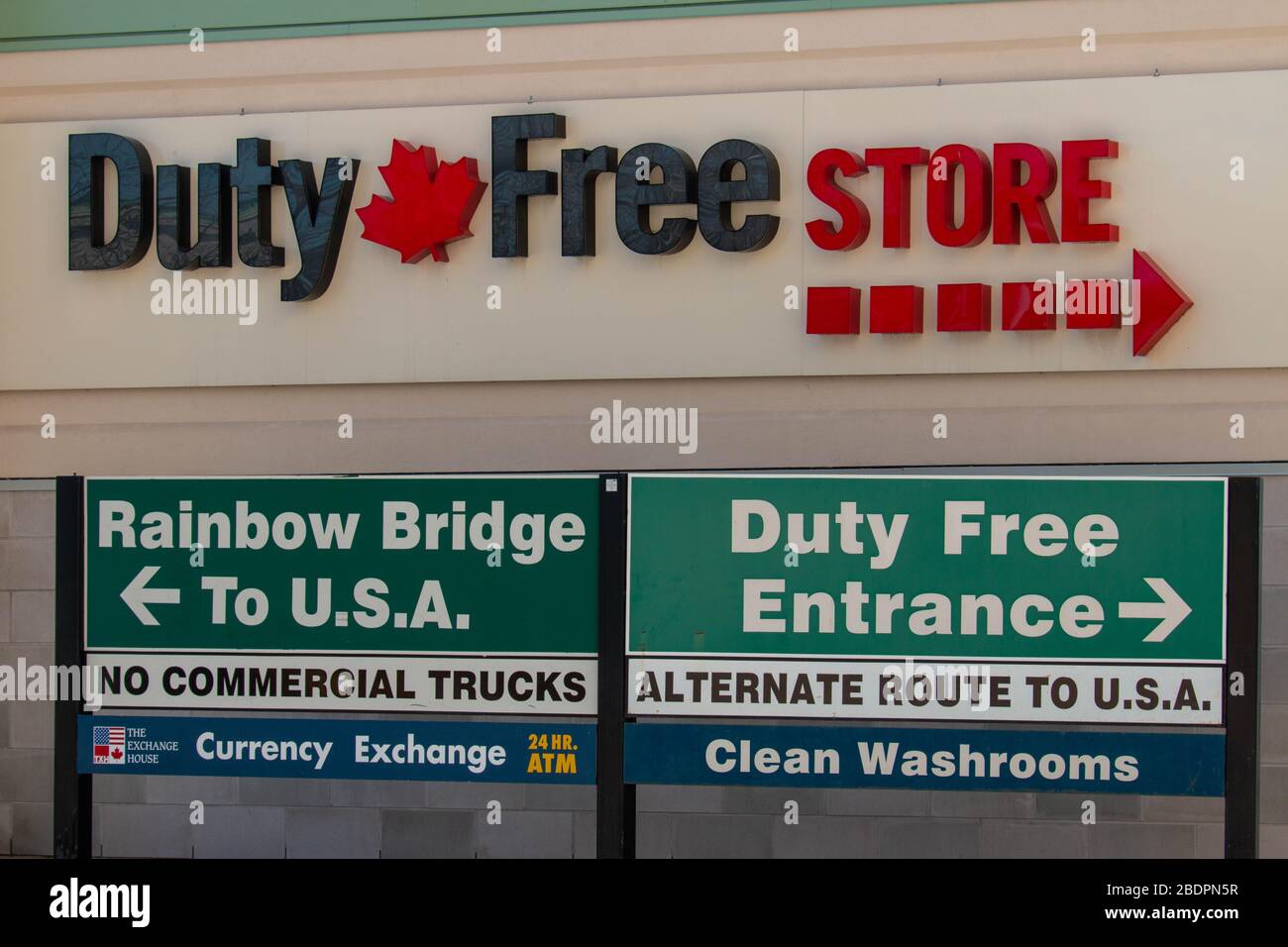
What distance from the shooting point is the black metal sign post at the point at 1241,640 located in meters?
5.53

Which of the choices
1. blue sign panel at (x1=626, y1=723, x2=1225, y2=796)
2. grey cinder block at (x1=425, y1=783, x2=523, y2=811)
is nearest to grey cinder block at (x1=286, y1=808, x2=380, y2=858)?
grey cinder block at (x1=425, y1=783, x2=523, y2=811)

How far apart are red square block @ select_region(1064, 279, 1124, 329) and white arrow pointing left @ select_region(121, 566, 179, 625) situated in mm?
→ 5212

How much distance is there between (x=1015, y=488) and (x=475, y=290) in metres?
4.67

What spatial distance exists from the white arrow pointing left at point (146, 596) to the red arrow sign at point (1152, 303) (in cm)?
544

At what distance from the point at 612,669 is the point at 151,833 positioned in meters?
5.05

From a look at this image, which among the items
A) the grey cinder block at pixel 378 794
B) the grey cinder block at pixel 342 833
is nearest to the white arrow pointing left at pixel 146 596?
the grey cinder block at pixel 378 794

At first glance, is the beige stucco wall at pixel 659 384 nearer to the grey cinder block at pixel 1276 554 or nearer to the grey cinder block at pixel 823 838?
the grey cinder block at pixel 1276 554

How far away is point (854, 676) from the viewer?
5.80 meters

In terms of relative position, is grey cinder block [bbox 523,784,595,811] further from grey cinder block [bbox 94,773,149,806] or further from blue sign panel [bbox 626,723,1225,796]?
blue sign panel [bbox 626,723,1225,796]

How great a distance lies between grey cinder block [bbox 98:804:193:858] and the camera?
9672 mm

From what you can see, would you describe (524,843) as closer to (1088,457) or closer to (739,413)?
(739,413)

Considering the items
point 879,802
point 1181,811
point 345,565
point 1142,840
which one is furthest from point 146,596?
point 1181,811

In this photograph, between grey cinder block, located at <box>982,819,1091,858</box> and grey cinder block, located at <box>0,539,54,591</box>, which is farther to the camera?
grey cinder block, located at <box>0,539,54,591</box>

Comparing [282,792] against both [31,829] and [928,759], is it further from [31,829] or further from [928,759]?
[928,759]
